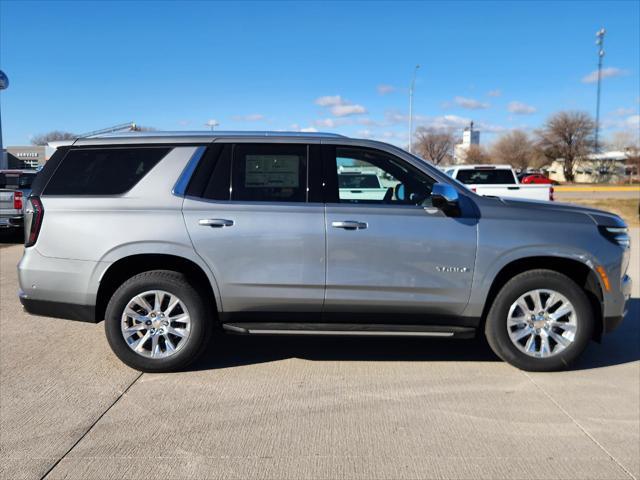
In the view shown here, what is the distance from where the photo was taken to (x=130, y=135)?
4.77m

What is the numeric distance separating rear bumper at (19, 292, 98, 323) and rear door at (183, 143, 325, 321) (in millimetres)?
1106

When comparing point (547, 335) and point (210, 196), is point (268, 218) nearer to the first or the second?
point (210, 196)

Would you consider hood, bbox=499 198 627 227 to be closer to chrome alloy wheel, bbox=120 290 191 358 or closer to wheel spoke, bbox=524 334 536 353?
wheel spoke, bbox=524 334 536 353

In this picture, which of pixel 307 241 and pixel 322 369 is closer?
pixel 307 241

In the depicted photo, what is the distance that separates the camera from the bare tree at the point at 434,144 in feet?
188

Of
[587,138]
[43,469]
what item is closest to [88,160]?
[43,469]

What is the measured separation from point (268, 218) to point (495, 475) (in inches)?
98.0

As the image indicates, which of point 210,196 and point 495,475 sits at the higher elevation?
point 210,196

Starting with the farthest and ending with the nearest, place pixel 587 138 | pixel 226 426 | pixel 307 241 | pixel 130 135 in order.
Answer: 1. pixel 587 138
2. pixel 130 135
3. pixel 307 241
4. pixel 226 426

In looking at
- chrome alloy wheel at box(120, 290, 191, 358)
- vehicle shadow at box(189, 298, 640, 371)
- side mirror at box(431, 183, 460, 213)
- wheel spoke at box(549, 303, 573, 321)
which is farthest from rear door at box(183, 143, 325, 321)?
wheel spoke at box(549, 303, 573, 321)

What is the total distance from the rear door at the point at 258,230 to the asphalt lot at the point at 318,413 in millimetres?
694

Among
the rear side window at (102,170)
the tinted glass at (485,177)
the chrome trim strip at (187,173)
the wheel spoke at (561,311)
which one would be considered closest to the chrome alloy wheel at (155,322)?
the chrome trim strip at (187,173)

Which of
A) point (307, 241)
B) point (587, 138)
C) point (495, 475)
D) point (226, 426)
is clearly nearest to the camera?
point (495, 475)

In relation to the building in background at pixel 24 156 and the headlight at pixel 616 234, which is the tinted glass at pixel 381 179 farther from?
the building in background at pixel 24 156
